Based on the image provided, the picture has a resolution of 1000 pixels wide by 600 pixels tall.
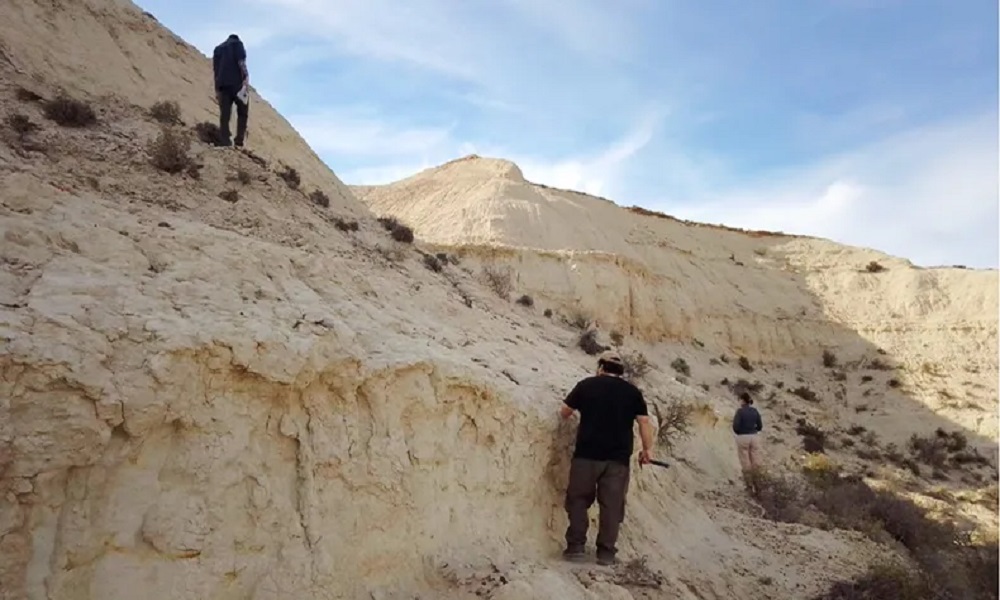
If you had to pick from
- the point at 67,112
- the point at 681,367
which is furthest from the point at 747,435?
the point at 681,367

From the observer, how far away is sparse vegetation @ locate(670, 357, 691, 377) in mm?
21964

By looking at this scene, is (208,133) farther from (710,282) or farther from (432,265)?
(710,282)

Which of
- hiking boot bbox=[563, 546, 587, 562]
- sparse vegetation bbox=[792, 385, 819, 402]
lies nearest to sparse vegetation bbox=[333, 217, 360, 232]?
hiking boot bbox=[563, 546, 587, 562]

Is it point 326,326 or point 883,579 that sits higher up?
point 326,326

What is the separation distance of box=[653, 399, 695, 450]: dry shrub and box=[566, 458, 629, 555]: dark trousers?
283cm

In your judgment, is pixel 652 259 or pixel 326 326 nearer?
pixel 326 326

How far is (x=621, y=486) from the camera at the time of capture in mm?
5816

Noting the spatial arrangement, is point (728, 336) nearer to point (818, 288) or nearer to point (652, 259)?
point (652, 259)

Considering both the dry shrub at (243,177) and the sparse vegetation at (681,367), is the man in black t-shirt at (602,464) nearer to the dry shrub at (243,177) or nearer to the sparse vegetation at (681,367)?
the dry shrub at (243,177)

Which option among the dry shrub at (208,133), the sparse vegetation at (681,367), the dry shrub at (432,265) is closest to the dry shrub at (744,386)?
the sparse vegetation at (681,367)

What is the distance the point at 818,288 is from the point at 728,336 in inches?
264

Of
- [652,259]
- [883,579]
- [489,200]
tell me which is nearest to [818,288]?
[652,259]

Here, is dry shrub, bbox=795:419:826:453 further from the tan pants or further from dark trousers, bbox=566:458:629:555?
dark trousers, bbox=566:458:629:555

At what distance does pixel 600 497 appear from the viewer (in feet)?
19.1
